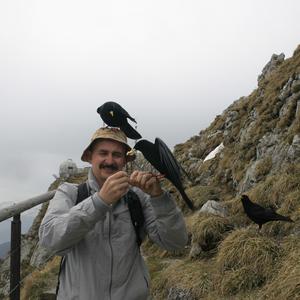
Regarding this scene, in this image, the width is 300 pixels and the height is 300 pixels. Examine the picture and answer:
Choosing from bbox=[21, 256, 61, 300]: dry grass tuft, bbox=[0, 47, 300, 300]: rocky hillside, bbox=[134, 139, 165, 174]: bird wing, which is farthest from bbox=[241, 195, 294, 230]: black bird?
bbox=[134, 139, 165, 174]: bird wing

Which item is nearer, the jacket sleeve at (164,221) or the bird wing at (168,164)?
the bird wing at (168,164)

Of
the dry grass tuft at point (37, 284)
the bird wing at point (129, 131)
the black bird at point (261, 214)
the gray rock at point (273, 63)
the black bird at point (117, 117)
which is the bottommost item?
the black bird at point (261, 214)

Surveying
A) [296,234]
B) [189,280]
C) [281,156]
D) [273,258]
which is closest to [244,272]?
[273,258]

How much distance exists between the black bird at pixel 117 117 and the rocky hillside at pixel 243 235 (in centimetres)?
29

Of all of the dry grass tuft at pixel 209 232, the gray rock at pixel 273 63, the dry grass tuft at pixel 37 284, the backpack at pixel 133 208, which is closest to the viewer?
the backpack at pixel 133 208

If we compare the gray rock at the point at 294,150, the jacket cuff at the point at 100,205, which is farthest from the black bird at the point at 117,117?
the gray rock at the point at 294,150

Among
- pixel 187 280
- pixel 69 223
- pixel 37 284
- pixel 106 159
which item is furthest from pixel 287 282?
pixel 37 284

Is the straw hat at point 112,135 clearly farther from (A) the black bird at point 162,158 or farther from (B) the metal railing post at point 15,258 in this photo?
(B) the metal railing post at point 15,258

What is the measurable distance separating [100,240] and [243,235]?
4690mm

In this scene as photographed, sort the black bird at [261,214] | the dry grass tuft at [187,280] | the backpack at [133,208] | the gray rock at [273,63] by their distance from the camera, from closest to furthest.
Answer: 1. the backpack at [133,208]
2. the dry grass tuft at [187,280]
3. the black bird at [261,214]
4. the gray rock at [273,63]

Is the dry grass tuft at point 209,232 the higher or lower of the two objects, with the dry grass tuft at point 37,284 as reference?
lower

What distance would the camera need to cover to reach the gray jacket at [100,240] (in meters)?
2.36

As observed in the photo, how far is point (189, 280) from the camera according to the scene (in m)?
6.40

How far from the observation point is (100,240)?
2584 millimetres
